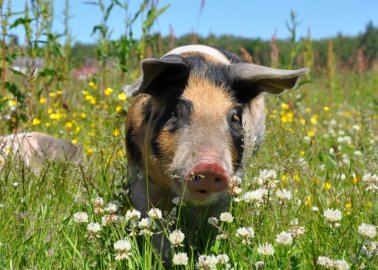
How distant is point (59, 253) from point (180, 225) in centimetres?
95

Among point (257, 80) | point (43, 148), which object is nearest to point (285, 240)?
point (257, 80)

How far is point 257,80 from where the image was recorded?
3.42m

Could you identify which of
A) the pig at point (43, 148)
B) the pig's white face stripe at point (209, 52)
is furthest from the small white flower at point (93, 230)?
the pig's white face stripe at point (209, 52)

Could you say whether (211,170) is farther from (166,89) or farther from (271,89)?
(271,89)

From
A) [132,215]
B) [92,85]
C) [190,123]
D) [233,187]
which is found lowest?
[132,215]

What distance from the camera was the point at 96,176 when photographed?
380 centimetres

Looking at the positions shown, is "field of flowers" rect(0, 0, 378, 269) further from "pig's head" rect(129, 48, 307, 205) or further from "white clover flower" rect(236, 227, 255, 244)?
"pig's head" rect(129, 48, 307, 205)

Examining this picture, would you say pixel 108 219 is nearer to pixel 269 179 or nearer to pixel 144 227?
pixel 144 227

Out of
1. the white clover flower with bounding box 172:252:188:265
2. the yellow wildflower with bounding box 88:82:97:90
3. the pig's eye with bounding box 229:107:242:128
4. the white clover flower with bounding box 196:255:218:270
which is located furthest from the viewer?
the yellow wildflower with bounding box 88:82:97:90

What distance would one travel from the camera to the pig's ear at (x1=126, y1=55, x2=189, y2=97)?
10.2 feet

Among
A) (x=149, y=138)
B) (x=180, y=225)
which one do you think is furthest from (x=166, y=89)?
(x=180, y=225)

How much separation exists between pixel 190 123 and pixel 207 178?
52 centimetres

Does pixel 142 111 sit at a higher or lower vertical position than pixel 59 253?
higher

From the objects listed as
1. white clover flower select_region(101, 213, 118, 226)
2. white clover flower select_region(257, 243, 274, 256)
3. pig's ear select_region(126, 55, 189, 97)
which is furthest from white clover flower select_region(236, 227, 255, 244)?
pig's ear select_region(126, 55, 189, 97)
